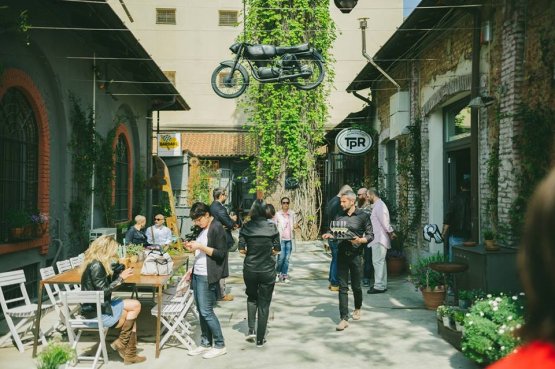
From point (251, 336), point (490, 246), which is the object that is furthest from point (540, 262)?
point (490, 246)

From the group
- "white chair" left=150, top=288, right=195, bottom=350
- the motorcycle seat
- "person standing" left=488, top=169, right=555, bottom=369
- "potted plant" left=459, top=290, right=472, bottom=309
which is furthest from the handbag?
"person standing" left=488, top=169, right=555, bottom=369

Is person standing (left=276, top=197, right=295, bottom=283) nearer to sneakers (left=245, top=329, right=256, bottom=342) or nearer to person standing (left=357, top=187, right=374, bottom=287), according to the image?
person standing (left=357, top=187, right=374, bottom=287)

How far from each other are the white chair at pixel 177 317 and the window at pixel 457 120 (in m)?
5.72

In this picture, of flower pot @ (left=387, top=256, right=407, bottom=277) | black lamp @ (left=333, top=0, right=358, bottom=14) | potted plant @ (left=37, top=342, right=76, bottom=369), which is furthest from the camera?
flower pot @ (left=387, top=256, right=407, bottom=277)

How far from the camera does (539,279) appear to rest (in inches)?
45.9

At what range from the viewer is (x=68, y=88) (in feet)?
32.8

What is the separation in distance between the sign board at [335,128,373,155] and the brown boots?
998cm

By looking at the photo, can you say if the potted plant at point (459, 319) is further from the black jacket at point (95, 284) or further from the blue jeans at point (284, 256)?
the blue jeans at point (284, 256)

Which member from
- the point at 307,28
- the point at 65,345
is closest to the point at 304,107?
the point at 307,28

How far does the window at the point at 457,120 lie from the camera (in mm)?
9805

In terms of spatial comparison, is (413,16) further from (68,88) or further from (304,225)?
(304,225)

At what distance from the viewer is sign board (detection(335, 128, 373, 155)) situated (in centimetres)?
1507

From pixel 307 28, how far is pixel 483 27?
36.0 feet

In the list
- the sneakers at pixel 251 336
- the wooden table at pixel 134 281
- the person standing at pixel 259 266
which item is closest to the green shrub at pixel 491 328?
the person standing at pixel 259 266
